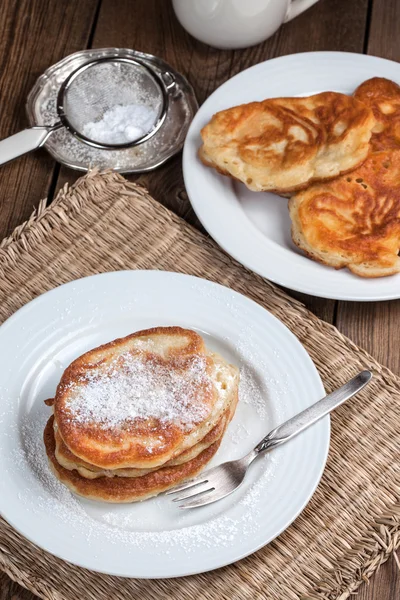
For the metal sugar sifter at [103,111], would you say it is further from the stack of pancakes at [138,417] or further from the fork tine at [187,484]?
the fork tine at [187,484]

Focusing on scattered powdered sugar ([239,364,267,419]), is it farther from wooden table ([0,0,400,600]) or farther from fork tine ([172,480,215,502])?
wooden table ([0,0,400,600])

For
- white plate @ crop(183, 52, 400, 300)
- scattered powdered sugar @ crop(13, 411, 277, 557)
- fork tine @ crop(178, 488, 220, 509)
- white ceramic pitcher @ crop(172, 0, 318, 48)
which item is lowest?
scattered powdered sugar @ crop(13, 411, 277, 557)

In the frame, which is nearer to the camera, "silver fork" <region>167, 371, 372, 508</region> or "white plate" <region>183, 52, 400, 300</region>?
"silver fork" <region>167, 371, 372, 508</region>

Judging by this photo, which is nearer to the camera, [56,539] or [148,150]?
[56,539]

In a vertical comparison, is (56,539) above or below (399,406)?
below

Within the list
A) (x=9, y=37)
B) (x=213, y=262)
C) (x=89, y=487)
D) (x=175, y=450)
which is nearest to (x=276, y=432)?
(x=175, y=450)

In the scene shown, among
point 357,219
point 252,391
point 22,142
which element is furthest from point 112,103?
point 252,391

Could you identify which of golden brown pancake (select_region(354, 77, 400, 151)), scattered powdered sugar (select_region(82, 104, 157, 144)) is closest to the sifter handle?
scattered powdered sugar (select_region(82, 104, 157, 144))

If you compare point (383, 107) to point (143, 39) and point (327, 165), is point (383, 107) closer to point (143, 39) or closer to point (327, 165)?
point (327, 165)

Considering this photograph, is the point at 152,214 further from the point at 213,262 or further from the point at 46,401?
the point at 46,401
